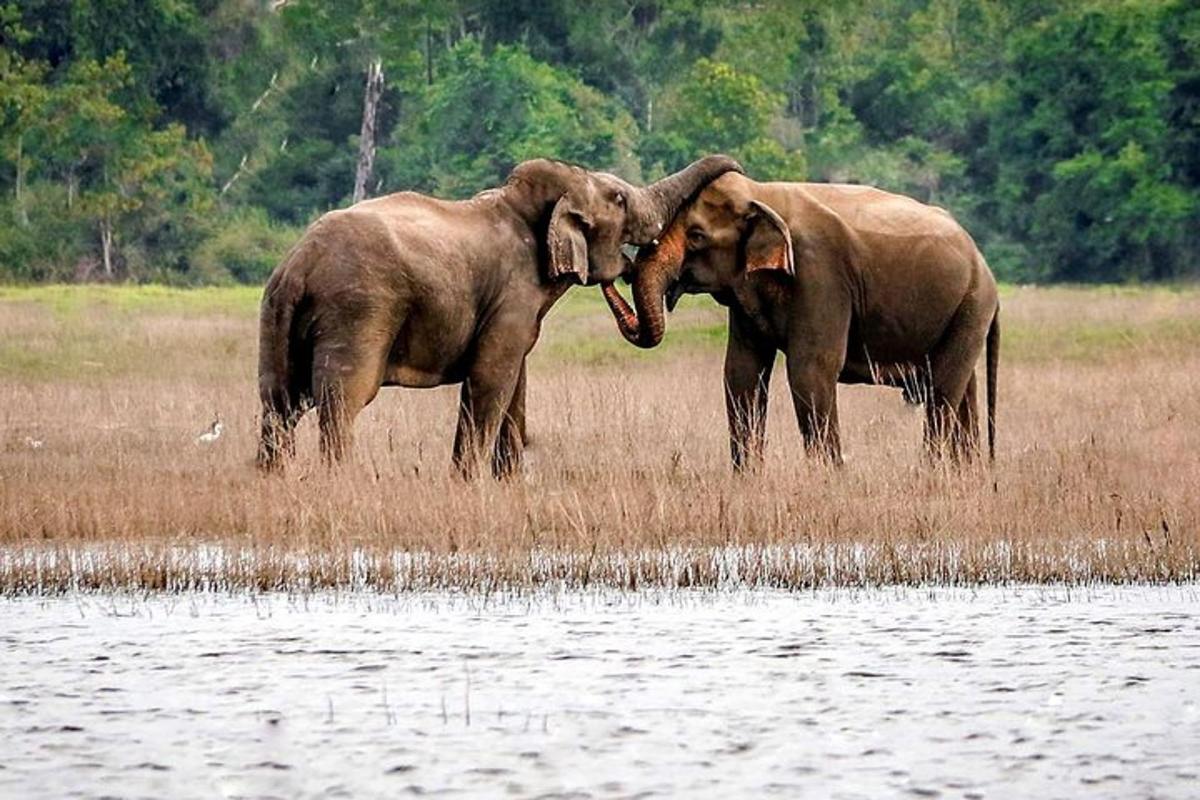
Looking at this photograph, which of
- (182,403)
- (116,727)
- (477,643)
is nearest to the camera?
(116,727)

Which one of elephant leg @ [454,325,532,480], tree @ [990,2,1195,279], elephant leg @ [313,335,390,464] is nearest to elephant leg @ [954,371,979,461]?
elephant leg @ [454,325,532,480]

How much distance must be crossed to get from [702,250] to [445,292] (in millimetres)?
1692

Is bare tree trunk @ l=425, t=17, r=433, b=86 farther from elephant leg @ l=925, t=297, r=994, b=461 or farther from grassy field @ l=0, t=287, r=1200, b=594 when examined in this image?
elephant leg @ l=925, t=297, r=994, b=461

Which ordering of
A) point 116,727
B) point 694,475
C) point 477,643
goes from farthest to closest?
point 694,475, point 477,643, point 116,727

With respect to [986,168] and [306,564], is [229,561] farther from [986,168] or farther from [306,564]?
[986,168]

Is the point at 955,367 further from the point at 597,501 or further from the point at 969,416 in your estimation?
the point at 597,501

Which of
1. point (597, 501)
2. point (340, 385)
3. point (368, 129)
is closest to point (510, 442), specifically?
point (340, 385)

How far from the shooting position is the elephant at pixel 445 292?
1437cm

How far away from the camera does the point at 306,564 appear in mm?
12289

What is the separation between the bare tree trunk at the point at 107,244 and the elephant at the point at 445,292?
37786 millimetres

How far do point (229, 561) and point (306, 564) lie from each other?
35 centimetres

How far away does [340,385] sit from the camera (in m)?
14.3

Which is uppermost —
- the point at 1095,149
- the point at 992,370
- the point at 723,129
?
the point at 723,129

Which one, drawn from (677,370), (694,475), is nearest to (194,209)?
(677,370)
